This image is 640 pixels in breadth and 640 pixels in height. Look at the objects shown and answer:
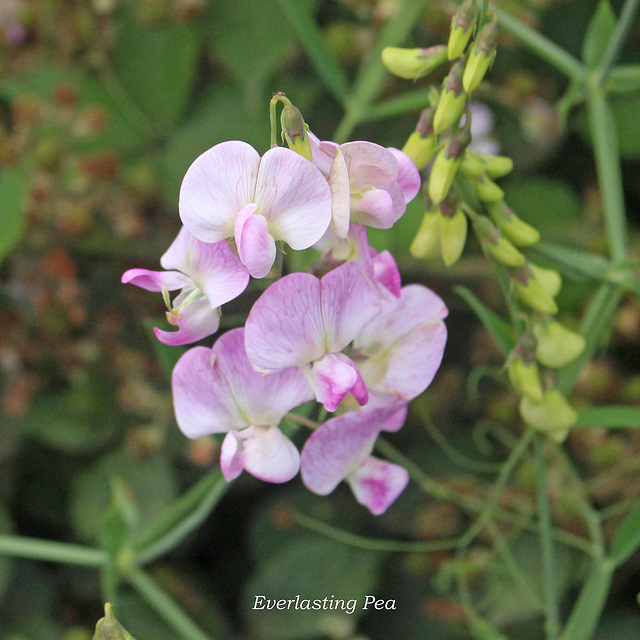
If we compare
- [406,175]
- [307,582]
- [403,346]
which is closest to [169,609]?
[307,582]

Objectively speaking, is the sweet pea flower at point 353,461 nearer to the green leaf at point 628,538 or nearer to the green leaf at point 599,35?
the green leaf at point 628,538

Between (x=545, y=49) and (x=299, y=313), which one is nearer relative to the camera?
(x=299, y=313)

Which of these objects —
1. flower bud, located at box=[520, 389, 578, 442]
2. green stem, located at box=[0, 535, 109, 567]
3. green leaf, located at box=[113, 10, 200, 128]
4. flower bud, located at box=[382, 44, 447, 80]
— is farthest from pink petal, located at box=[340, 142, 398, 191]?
green leaf, located at box=[113, 10, 200, 128]

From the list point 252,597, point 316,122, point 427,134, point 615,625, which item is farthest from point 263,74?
point 615,625

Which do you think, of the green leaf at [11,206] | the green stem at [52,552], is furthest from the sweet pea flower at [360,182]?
the green leaf at [11,206]

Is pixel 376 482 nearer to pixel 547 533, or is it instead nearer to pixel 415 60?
pixel 547 533

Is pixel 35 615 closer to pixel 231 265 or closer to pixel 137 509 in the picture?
pixel 137 509
